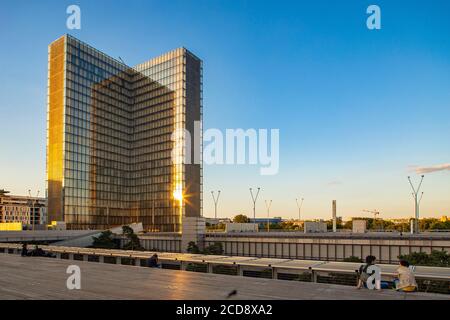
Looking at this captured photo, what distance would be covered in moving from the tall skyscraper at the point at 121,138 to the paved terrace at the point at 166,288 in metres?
102

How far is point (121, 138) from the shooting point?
138m

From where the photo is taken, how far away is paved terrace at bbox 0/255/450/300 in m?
13.0

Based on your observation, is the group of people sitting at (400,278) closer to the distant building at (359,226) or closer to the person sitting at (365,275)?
the person sitting at (365,275)

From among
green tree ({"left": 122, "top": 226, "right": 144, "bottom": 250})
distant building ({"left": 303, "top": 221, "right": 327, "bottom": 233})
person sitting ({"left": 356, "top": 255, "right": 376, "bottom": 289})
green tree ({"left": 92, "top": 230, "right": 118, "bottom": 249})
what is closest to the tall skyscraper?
green tree ({"left": 92, "top": 230, "right": 118, "bottom": 249})

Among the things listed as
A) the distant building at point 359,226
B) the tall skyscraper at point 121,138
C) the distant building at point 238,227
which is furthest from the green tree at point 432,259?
the tall skyscraper at point 121,138

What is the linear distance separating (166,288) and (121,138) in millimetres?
128336

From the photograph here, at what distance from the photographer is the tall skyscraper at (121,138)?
385 feet

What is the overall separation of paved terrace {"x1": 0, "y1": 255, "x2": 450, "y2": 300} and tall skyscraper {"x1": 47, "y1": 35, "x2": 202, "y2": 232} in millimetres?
102120

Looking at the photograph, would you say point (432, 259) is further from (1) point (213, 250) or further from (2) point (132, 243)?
(2) point (132, 243)

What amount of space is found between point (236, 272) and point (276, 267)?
11.9 feet

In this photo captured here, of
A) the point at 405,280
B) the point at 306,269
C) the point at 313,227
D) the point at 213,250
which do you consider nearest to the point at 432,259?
the point at 306,269
